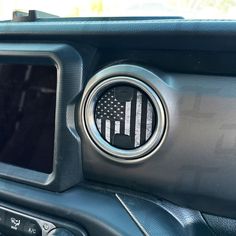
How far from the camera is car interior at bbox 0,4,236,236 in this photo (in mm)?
903

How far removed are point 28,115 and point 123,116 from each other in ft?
0.97

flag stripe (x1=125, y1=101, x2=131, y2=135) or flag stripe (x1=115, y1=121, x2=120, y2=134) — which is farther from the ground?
flag stripe (x1=125, y1=101, x2=131, y2=135)

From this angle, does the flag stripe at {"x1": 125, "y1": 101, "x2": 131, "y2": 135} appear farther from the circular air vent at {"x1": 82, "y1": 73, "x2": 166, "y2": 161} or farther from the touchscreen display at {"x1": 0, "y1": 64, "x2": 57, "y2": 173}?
the touchscreen display at {"x1": 0, "y1": 64, "x2": 57, "y2": 173}

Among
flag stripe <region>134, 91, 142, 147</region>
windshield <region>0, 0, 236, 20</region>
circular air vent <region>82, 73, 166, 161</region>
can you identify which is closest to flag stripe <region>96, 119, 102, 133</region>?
circular air vent <region>82, 73, 166, 161</region>

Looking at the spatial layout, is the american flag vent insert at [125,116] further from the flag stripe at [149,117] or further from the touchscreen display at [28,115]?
the touchscreen display at [28,115]

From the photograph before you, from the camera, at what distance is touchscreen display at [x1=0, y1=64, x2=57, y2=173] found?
1.05m

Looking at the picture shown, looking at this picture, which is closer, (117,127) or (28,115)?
(117,127)

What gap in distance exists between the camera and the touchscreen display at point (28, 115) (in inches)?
41.5

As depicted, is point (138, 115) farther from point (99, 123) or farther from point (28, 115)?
point (28, 115)

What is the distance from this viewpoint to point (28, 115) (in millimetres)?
1094

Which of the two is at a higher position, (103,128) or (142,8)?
(142,8)

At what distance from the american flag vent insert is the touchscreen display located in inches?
5.9

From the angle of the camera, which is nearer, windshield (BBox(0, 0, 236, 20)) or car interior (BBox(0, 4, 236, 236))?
car interior (BBox(0, 4, 236, 236))

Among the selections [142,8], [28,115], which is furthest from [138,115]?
[142,8]
